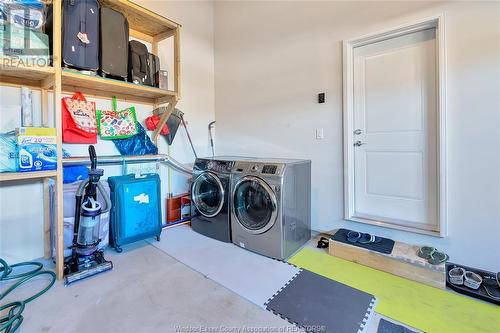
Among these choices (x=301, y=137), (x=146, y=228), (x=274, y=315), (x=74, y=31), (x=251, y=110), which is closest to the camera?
(x=274, y=315)

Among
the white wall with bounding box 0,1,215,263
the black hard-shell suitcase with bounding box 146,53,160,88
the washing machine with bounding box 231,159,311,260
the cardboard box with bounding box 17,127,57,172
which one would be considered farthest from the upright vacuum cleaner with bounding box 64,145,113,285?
the washing machine with bounding box 231,159,311,260

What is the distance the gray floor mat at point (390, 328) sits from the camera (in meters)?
1.29

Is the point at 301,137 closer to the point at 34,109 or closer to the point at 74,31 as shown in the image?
the point at 74,31

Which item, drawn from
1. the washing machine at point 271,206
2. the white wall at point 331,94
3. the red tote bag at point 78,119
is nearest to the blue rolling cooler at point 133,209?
the red tote bag at point 78,119

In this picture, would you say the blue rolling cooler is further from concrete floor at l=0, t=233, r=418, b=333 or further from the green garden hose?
the green garden hose

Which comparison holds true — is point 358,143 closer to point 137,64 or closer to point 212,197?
point 212,197

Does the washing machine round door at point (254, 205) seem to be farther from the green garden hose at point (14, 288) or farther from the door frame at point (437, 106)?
the green garden hose at point (14, 288)

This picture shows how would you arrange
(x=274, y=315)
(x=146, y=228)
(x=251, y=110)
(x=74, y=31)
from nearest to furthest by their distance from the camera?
1. (x=274, y=315)
2. (x=74, y=31)
3. (x=146, y=228)
4. (x=251, y=110)

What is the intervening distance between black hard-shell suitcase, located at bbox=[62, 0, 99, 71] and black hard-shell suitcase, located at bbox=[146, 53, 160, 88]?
0.53 metres

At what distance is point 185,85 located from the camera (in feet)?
11.1

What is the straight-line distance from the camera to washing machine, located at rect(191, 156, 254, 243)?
8.04ft

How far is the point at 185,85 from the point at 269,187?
2135 millimetres

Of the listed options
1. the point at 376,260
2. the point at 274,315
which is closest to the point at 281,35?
the point at 376,260

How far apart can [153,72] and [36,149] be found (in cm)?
132
